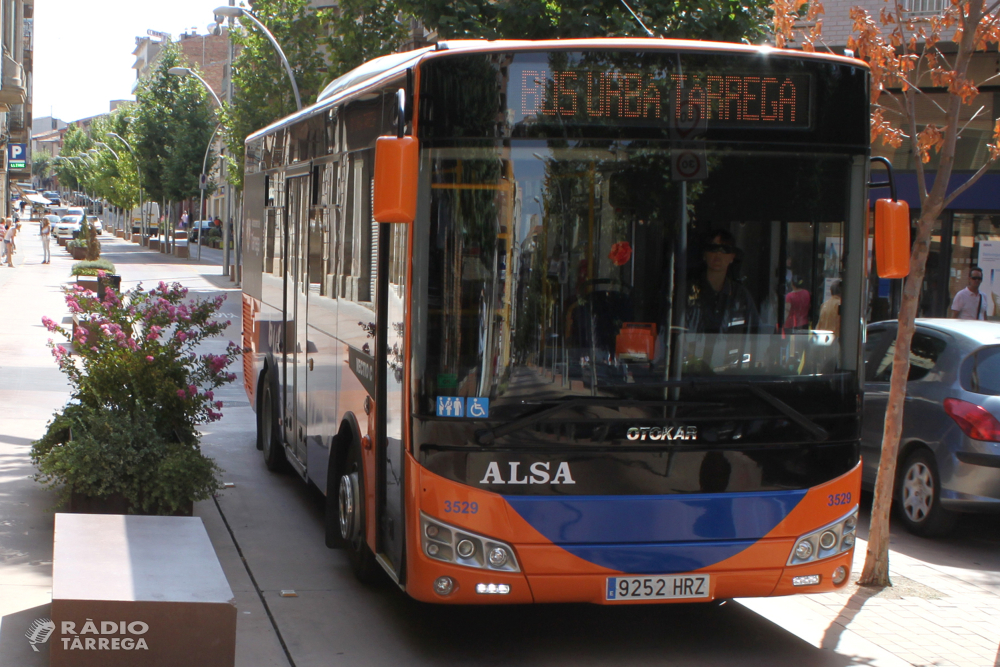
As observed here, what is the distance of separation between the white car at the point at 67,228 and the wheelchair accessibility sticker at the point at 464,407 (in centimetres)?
5747

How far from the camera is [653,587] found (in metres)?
5.27

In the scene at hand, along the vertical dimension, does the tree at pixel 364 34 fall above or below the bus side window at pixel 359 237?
above

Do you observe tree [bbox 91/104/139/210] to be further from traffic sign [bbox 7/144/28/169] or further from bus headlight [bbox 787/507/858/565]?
bus headlight [bbox 787/507/858/565]

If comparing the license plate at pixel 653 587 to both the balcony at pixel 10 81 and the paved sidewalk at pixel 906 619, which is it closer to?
the paved sidewalk at pixel 906 619

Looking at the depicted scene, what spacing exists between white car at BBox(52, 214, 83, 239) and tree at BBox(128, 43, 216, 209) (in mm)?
5669

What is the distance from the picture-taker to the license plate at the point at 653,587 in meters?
5.25

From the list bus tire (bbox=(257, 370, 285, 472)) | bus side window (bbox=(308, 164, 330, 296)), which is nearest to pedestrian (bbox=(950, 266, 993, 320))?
bus tire (bbox=(257, 370, 285, 472))

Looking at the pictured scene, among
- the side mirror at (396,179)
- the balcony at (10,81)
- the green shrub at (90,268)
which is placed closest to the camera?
the side mirror at (396,179)

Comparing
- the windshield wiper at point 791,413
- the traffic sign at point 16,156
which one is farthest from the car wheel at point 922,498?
the traffic sign at point 16,156

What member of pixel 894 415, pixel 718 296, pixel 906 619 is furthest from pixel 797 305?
pixel 906 619

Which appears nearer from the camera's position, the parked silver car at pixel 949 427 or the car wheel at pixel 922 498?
the parked silver car at pixel 949 427

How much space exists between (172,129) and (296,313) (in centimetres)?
5785

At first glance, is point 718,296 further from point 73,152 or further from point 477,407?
point 73,152

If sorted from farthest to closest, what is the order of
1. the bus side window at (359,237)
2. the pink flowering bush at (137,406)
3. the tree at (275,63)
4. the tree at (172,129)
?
the tree at (172,129)
the tree at (275,63)
the pink flowering bush at (137,406)
the bus side window at (359,237)
